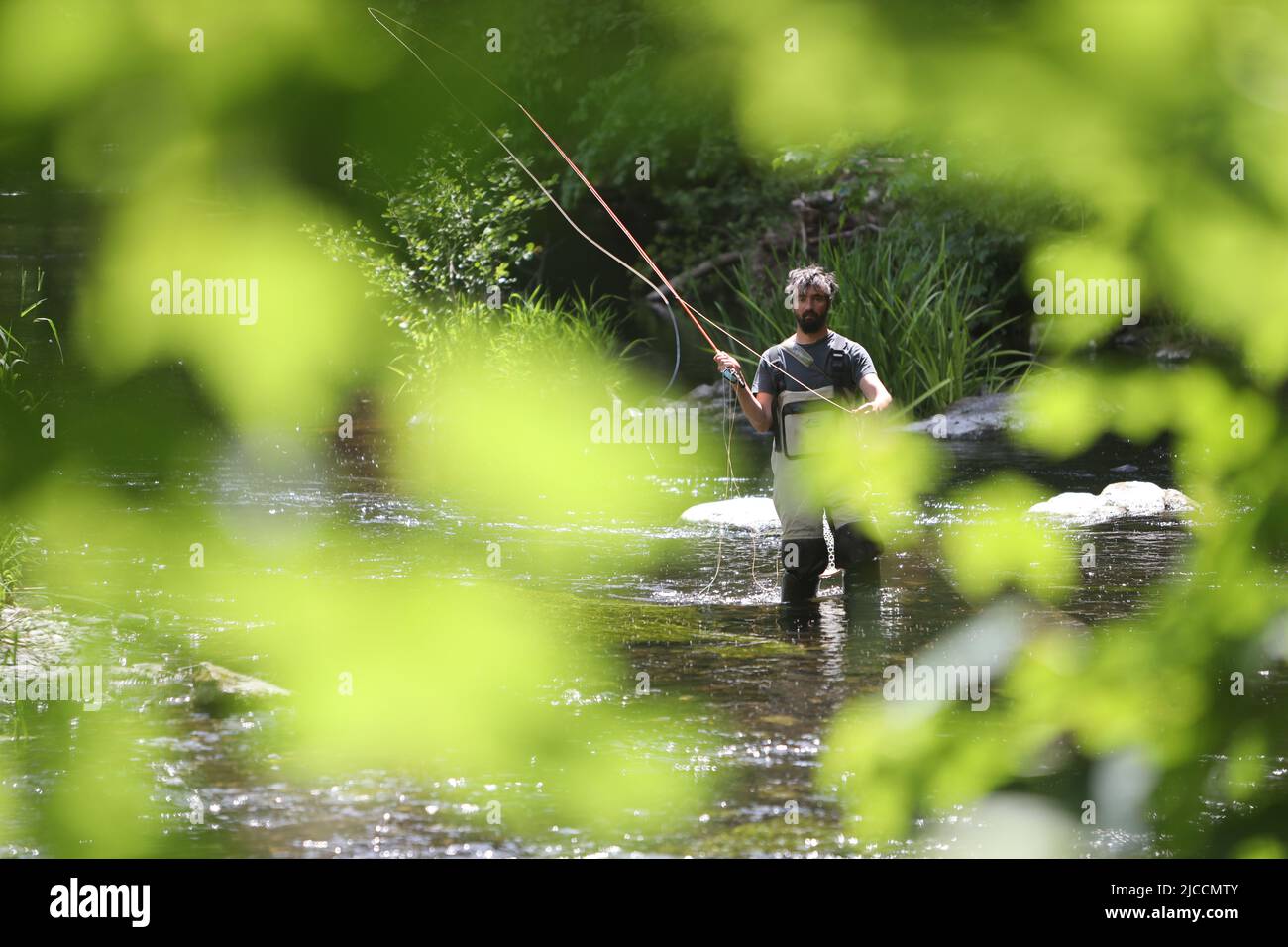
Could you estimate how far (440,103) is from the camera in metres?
1.07

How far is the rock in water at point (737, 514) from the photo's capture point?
33.2 ft

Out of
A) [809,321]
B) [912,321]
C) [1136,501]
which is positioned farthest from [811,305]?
[912,321]

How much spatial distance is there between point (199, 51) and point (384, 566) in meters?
0.53

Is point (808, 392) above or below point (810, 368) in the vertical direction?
below

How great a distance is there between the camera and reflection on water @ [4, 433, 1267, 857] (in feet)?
4.98

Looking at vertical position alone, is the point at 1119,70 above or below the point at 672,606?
above

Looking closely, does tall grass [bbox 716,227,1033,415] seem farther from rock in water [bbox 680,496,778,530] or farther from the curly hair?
the curly hair

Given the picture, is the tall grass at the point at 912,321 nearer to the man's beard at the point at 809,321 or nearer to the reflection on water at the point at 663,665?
the reflection on water at the point at 663,665

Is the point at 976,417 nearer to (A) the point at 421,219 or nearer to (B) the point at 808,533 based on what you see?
(B) the point at 808,533

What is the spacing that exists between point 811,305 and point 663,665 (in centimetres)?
164

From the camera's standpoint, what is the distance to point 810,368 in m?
6.70

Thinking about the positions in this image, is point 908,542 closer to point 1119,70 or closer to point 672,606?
point 672,606

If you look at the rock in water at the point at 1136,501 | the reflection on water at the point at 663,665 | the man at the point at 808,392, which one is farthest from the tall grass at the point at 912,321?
the man at the point at 808,392
